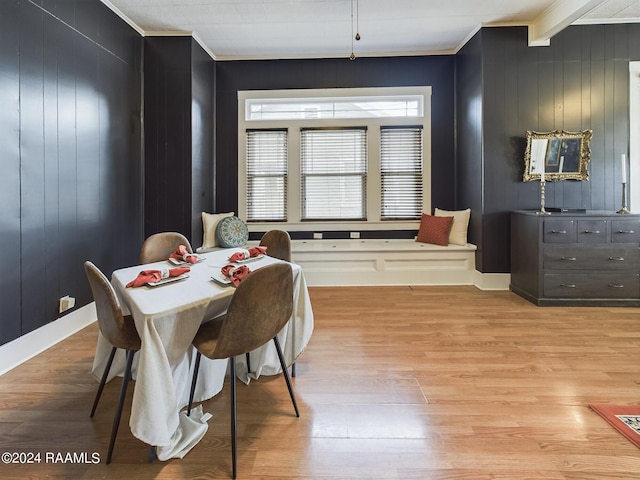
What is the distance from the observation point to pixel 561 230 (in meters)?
3.73

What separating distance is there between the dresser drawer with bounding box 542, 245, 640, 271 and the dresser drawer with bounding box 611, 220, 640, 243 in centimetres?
9

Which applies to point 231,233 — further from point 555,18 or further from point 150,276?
point 555,18

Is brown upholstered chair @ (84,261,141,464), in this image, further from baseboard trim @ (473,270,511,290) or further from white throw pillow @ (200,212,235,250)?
baseboard trim @ (473,270,511,290)

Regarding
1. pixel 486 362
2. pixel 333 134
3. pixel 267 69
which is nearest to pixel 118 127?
pixel 267 69

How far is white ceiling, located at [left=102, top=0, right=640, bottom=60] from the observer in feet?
12.5

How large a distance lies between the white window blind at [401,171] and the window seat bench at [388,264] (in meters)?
0.74

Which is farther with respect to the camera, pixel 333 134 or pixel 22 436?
pixel 333 134

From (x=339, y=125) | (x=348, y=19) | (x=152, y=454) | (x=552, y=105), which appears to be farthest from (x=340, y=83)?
(x=152, y=454)

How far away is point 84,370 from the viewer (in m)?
2.46

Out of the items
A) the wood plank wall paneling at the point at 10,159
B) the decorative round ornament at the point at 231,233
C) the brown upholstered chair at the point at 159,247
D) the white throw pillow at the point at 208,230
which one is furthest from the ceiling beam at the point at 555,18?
the wood plank wall paneling at the point at 10,159

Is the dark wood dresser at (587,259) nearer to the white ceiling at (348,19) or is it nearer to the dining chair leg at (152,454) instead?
the white ceiling at (348,19)

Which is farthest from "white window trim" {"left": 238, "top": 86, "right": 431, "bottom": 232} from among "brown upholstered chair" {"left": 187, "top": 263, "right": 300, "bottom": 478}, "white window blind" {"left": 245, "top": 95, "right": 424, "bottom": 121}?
"brown upholstered chair" {"left": 187, "top": 263, "right": 300, "bottom": 478}

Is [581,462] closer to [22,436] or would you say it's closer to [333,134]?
[22,436]

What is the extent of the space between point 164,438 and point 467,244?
4344 millimetres
